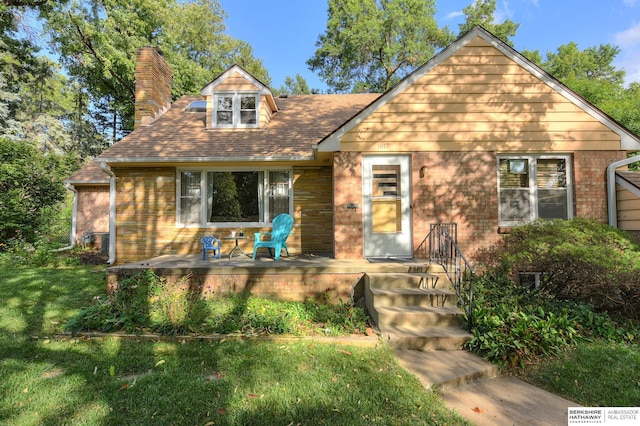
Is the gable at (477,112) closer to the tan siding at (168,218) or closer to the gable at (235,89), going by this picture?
the tan siding at (168,218)

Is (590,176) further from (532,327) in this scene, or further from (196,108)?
(196,108)

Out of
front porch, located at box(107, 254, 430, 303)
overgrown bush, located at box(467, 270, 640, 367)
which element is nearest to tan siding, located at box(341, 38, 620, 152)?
front porch, located at box(107, 254, 430, 303)

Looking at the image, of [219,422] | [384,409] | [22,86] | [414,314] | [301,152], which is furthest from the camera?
[22,86]

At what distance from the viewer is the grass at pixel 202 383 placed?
102 inches

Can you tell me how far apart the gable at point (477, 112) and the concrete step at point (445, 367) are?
411cm

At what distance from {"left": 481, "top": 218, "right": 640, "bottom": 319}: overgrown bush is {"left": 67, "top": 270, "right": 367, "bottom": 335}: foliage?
321cm

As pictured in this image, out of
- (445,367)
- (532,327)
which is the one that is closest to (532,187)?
(532,327)

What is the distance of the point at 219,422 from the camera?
2482 mm

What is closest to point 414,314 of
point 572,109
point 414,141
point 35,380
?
point 414,141

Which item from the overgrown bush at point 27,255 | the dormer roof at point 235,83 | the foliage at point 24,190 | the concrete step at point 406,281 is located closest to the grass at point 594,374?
the concrete step at point 406,281

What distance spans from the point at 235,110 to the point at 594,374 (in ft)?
31.5

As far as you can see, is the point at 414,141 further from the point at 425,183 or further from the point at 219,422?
the point at 219,422

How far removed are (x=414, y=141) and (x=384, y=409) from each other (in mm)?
5266

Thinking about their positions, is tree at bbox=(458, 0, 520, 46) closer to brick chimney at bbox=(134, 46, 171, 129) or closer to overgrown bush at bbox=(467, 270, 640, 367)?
brick chimney at bbox=(134, 46, 171, 129)
